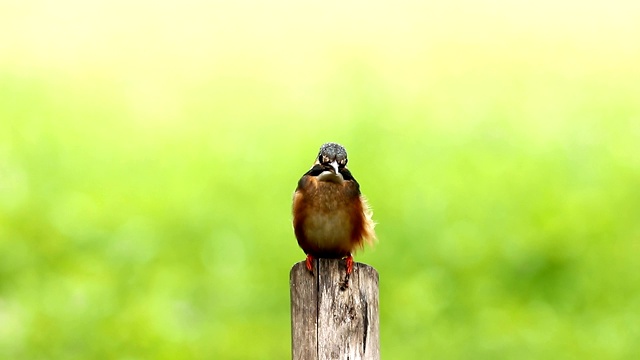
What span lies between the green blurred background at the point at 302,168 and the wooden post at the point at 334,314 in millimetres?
5510

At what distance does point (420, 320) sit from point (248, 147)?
11.3 ft

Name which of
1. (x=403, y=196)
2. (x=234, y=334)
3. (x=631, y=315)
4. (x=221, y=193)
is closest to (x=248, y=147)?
(x=221, y=193)

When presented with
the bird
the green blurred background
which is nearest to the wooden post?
the bird

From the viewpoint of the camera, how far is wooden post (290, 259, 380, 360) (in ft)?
15.3

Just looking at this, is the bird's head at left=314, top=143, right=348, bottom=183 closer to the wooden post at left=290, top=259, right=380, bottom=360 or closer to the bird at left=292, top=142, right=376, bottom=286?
the bird at left=292, top=142, right=376, bottom=286

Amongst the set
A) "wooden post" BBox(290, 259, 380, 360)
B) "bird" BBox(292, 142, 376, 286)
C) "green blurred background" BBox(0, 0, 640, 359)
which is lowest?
"wooden post" BBox(290, 259, 380, 360)

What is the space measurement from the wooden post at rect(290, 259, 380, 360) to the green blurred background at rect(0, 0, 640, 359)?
5510mm

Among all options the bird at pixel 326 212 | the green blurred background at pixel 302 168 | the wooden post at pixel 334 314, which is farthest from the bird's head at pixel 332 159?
the green blurred background at pixel 302 168

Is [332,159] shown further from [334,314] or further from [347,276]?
[334,314]

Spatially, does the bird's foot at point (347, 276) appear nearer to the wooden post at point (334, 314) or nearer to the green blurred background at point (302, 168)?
the wooden post at point (334, 314)

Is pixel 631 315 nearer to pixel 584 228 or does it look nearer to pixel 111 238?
pixel 584 228

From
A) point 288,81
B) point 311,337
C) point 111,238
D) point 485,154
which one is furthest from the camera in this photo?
point 288,81

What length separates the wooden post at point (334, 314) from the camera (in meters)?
4.66

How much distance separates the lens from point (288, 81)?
48.2 ft
